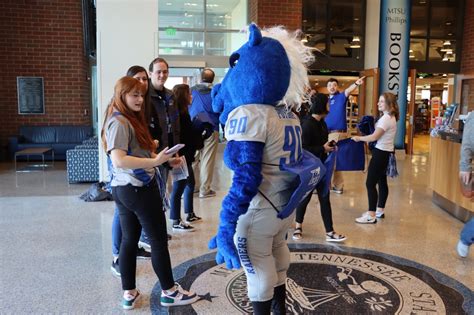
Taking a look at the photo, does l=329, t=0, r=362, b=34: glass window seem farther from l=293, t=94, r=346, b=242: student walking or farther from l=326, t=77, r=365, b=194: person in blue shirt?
l=293, t=94, r=346, b=242: student walking

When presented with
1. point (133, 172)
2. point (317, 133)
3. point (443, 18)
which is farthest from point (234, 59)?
point (443, 18)

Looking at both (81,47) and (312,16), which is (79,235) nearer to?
(81,47)

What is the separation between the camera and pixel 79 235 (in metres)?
4.28

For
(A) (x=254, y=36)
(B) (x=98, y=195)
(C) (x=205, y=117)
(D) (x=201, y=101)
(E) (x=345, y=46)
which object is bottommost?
(B) (x=98, y=195)

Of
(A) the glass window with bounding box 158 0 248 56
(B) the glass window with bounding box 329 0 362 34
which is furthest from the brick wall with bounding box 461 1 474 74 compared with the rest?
(A) the glass window with bounding box 158 0 248 56

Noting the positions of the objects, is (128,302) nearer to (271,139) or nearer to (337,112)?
(271,139)

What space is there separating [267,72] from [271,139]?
0.31 meters

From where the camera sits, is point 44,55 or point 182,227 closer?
point 182,227

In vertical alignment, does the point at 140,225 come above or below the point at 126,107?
below

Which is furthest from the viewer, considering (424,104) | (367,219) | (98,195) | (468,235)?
(424,104)

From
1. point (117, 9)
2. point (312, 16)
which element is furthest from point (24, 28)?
Answer: point (312, 16)

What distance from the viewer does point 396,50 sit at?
10742mm

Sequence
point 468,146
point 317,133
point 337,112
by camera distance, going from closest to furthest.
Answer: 1. point 468,146
2. point 317,133
3. point 337,112

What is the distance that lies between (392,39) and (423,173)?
4.20 m
